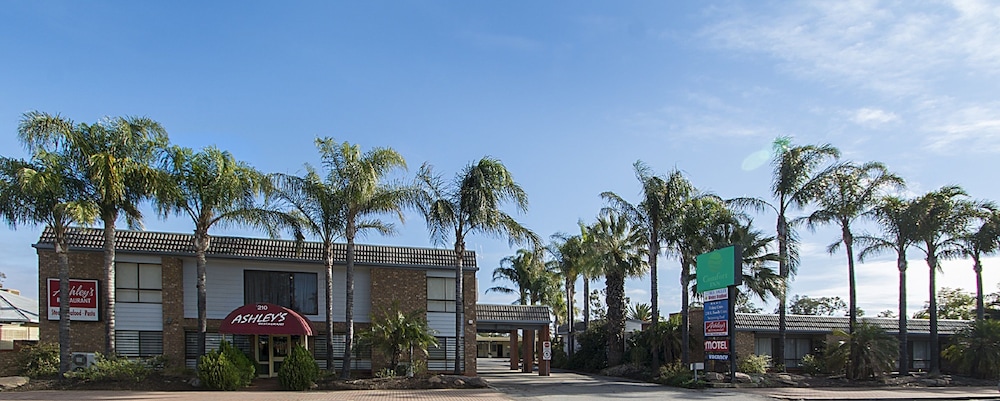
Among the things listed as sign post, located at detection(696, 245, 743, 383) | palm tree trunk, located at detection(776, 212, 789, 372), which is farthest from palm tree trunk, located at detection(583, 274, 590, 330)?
sign post, located at detection(696, 245, 743, 383)

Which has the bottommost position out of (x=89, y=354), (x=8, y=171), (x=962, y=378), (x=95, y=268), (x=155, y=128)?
(x=962, y=378)

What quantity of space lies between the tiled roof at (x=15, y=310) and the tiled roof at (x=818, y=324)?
98.8 ft

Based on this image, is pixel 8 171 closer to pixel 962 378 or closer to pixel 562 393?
pixel 562 393

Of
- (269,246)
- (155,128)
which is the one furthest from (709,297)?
(155,128)

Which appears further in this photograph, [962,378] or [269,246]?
[962,378]

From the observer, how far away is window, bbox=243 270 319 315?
2814 cm

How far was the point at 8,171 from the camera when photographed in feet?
74.6

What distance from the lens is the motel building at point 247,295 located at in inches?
1006

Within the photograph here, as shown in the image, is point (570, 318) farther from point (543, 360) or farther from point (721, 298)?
point (721, 298)

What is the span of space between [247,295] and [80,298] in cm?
542

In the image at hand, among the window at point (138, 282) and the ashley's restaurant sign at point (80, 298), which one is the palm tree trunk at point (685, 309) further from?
the ashley's restaurant sign at point (80, 298)

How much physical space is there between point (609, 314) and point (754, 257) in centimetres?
→ 872

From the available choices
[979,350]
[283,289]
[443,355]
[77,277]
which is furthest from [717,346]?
[77,277]

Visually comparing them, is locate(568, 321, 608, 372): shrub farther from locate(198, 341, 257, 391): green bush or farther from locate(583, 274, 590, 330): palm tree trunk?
locate(198, 341, 257, 391): green bush
